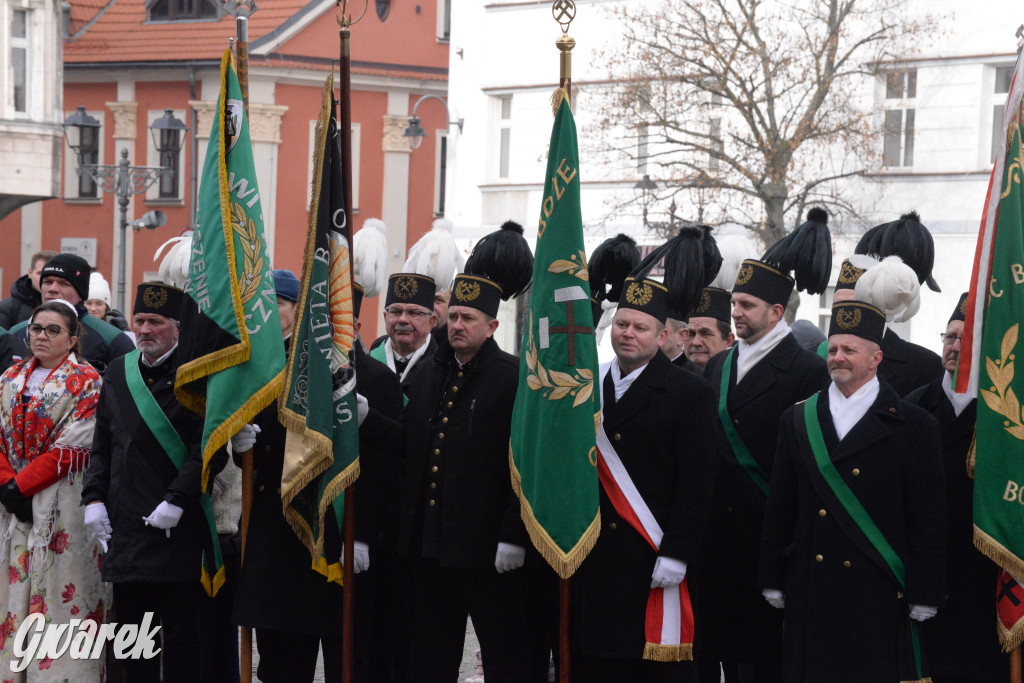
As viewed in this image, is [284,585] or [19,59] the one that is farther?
[19,59]

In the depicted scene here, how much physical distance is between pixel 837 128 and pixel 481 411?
53.7ft

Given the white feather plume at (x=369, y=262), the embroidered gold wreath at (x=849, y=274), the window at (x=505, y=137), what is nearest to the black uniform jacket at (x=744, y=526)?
the embroidered gold wreath at (x=849, y=274)

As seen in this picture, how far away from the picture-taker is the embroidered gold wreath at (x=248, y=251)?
621 centimetres

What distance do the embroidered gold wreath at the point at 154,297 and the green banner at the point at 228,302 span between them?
17.1 inches

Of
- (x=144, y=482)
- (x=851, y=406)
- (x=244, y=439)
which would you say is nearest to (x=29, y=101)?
(x=144, y=482)

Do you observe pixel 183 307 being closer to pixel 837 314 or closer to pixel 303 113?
pixel 837 314

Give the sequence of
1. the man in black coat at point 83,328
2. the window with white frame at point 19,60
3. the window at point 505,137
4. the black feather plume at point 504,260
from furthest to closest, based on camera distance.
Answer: the window with white frame at point 19,60 → the window at point 505,137 → the man in black coat at point 83,328 → the black feather plume at point 504,260

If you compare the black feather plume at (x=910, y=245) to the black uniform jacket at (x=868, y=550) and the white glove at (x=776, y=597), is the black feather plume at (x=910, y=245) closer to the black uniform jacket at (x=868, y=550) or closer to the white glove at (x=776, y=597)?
the black uniform jacket at (x=868, y=550)

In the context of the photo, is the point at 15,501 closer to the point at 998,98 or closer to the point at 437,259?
the point at 437,259

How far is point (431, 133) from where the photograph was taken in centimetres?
3491

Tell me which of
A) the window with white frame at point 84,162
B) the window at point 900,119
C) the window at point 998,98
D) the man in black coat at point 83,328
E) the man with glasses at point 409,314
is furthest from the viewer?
the window with white frame at point 84,162

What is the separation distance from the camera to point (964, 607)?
6098 mm

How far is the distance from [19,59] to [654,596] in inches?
1074

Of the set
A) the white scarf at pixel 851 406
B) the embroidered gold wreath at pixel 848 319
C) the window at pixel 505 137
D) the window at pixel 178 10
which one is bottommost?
the white scarf at pixel 851 406
